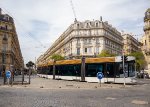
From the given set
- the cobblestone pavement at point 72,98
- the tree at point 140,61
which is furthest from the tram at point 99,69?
the tree at point 140,61

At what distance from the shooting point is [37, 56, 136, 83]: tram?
26.7 meters

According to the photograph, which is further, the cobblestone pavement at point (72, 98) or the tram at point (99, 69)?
the tram at point (99, 69)

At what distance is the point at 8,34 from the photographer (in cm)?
7150

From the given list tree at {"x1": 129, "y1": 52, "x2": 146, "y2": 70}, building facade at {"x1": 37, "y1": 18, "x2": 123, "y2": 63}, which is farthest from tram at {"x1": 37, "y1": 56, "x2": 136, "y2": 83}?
building facade at {"x1": 37, "y1": 18, "x2": 123, "y2": 63}

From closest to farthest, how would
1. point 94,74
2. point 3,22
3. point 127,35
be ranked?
point 94,74 → point 3,22 → point 127,35

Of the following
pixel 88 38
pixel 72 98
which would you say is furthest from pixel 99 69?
pixel 88 38

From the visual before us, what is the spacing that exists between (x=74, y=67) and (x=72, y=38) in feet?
170

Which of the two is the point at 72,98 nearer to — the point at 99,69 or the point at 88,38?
the point at 99,69

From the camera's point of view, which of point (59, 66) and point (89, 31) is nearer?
point (59, 66)

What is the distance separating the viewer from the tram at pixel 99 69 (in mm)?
26703

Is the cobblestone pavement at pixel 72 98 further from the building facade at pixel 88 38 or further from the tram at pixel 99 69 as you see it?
the building facade at pixel 88 38

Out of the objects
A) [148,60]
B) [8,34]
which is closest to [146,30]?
[148,60]

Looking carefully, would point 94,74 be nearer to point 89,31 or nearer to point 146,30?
point 146,30

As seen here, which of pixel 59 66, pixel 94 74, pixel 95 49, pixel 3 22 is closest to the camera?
pixel 94 74
